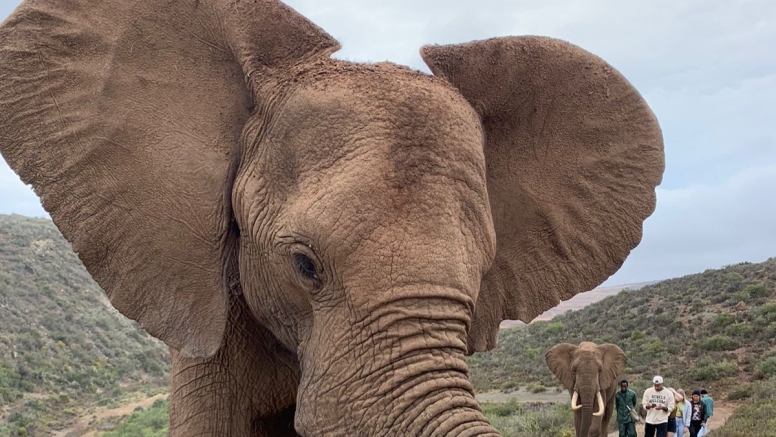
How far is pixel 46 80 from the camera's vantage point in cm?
353

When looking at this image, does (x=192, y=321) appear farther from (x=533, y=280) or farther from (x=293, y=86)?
(x=533, y=280)

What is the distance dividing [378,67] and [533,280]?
1.44 metres

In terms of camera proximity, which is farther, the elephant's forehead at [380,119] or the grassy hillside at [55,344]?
the grassy hillside at [55,344]

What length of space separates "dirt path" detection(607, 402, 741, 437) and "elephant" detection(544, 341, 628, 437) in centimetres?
378

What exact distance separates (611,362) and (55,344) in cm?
3100

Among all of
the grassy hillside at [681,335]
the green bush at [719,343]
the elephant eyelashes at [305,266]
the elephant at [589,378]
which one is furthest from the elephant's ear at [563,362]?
the green bush at [719,343]

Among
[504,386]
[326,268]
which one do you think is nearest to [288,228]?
[326,268]

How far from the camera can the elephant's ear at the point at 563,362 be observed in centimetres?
1531

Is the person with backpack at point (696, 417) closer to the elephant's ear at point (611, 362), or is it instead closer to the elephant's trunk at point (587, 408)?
the elephant's trunk at point (587, 408)

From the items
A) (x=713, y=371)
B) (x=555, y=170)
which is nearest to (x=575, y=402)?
(x=555, y=170)

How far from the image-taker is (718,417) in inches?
765

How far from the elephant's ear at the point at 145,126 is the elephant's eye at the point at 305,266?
54 centimetres

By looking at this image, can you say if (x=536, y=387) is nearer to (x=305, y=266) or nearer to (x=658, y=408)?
(x=658, y=408)

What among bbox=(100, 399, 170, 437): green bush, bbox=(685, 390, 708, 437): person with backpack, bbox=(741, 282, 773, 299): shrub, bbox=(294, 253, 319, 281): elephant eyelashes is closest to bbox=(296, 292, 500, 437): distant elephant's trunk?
bbox=(294, 253, 319, 281): elephant eyelashes
